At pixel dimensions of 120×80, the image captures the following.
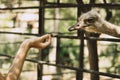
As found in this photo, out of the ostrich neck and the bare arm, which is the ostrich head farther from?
the bare arm

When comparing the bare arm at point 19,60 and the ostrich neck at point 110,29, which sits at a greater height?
the ostrich neck at point 110,29

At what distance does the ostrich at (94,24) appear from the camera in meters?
2.02

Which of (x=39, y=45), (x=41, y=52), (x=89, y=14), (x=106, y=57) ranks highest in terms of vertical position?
(x=89, y=14)

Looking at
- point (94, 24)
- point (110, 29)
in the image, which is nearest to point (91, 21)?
point (94, 24)

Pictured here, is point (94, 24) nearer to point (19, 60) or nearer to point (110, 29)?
point (110, 29)

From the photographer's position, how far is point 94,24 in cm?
205

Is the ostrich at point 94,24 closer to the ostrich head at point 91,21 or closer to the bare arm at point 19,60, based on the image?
the ostrich head at point 91,21

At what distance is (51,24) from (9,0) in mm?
1296

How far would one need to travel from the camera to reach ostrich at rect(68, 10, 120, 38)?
2023 millimetres

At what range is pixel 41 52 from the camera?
377 cm

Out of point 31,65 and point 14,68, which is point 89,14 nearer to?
point 14,68

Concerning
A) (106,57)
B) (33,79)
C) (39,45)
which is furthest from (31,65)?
(39,45)

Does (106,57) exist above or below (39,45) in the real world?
below

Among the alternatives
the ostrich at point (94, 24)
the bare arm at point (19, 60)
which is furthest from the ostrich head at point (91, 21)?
the bare arm at point (19, 60)
